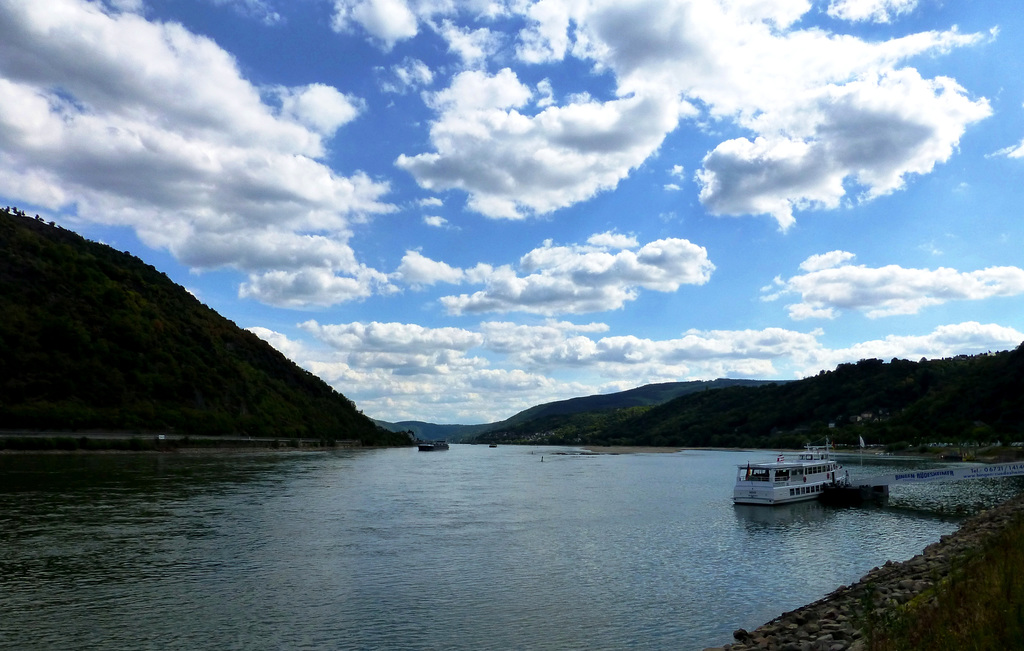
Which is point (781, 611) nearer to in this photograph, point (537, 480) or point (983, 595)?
point (983, 595)

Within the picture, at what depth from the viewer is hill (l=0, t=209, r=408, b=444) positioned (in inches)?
4545

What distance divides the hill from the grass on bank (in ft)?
403

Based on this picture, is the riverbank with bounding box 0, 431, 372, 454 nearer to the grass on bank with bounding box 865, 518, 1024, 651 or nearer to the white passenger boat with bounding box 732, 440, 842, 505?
the white passenger boat with bounding box 732, 440, 842, 505

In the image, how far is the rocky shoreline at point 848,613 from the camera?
1788 centimetres

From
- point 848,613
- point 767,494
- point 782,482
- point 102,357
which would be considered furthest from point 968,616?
point 102,357

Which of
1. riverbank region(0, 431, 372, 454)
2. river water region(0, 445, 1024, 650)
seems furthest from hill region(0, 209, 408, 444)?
river water region(0, 445, 1024, 650)

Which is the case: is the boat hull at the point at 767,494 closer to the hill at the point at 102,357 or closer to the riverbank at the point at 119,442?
the riverbank at the point at 119,442

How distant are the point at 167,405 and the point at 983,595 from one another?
490 ft

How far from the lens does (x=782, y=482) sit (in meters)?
64.1

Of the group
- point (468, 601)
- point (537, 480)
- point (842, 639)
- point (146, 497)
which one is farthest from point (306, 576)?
point (537, 480)

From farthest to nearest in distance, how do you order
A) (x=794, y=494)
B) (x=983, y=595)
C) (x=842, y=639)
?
(x=794, y=494) < (x=842, y=639) < (x=983, y=595)

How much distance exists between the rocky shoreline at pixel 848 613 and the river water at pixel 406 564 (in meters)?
2.13

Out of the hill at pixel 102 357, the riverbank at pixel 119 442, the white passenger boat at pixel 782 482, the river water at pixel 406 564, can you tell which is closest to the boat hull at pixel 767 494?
the white passenger boat at pixel 782 482

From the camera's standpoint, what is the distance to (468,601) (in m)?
A: 26.9
